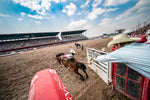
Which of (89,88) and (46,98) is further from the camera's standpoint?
(89,88)

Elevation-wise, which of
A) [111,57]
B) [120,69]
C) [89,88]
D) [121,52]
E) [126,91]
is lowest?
[89,88]

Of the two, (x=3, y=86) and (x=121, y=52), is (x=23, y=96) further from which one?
(x=121, y=52)

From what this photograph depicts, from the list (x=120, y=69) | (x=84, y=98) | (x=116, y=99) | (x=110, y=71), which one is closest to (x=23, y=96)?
(x=84, y=98)

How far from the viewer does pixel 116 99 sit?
6.27ft

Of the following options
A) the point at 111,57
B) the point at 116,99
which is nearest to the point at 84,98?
the point at 116,99

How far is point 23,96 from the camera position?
2.51m

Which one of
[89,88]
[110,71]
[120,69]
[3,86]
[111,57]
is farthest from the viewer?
[3,86]

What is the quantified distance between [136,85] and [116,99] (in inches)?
32.6

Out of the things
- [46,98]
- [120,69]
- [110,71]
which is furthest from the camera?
[110,71]

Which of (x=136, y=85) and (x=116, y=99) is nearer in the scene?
(x=136, y=85)

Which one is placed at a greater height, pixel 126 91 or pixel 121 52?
pixel 121 52

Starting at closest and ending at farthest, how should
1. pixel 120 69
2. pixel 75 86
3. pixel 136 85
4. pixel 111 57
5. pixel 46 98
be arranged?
pixel 46 98, pixel 111 57, pixel 136 85, pixel 120 69, pixel 75 86

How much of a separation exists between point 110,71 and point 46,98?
7.88 ft

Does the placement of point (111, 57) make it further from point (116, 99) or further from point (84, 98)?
point (84, 98)
